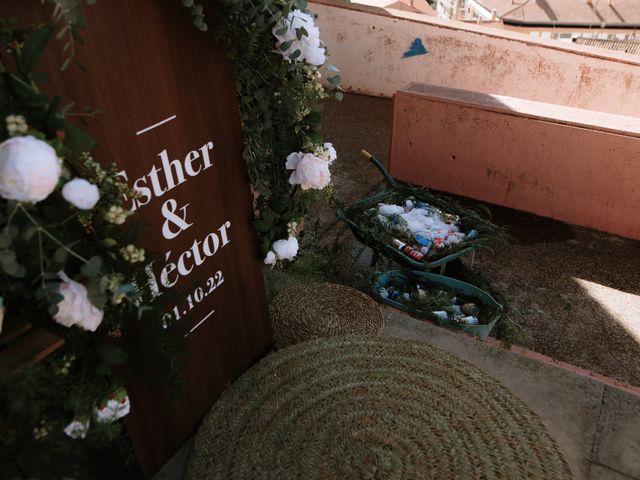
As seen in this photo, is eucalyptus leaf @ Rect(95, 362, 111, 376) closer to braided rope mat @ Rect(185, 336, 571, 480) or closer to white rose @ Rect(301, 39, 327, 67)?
braided rope mat @ Rect(185, 336, 571, 480)

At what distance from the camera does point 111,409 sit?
1.47 m

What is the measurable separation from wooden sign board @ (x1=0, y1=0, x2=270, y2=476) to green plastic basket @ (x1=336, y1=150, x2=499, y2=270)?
132cm

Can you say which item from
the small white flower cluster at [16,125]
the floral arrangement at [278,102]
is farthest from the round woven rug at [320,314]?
the small white flower cluster at [16,125]

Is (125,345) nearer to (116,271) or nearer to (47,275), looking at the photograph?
(116,271)

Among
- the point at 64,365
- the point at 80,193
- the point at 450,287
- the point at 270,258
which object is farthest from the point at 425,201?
the point at 80,193

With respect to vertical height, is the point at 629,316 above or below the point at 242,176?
below

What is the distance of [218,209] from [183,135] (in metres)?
0.37

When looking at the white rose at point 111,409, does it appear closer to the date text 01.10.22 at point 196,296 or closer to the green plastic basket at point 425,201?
the date text 01.10.22 at point 196,296

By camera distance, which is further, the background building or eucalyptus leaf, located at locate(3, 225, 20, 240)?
the background building

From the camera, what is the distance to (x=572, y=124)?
4.26 m

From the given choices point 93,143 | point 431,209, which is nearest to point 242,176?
point 93,143

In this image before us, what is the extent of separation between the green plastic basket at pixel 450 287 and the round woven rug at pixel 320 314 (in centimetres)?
70

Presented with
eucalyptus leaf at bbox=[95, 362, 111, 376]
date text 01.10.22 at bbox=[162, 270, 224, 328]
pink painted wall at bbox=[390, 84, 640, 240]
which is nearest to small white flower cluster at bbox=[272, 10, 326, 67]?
date text 01.10.22 at bbox=[162, 270, 224, 328]

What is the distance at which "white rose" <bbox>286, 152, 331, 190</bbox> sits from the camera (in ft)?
6.63
